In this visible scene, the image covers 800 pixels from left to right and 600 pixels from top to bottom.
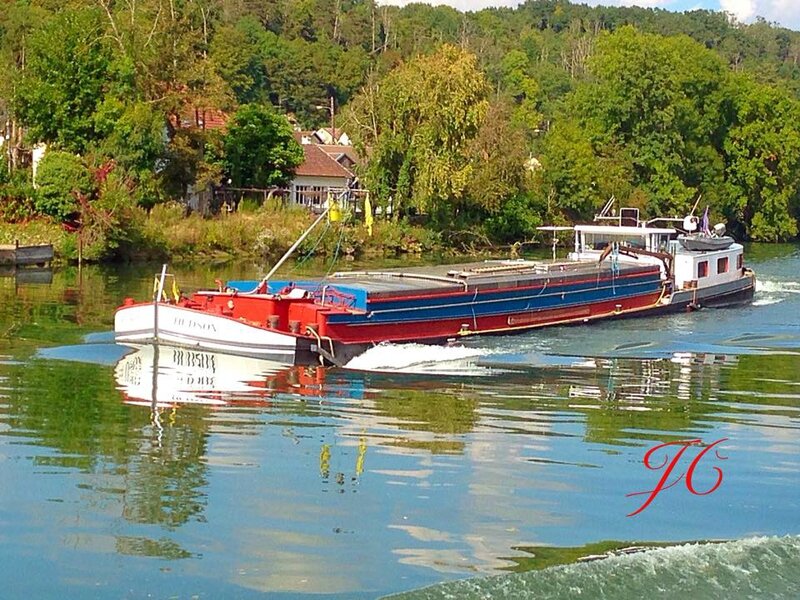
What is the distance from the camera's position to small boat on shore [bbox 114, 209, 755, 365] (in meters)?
26.8

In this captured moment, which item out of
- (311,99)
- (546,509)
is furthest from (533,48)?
(546,509)

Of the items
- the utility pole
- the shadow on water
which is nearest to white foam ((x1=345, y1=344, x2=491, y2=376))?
the shadow on water

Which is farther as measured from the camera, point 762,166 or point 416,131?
point 762,166

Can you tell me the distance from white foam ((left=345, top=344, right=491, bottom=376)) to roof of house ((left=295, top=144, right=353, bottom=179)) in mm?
55246

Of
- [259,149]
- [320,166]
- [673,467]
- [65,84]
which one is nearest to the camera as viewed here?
[673,467]

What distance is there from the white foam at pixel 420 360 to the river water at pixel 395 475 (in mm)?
129

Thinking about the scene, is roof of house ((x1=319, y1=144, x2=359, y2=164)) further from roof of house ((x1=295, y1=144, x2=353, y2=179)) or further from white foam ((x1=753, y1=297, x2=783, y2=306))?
white foam ((x1=753, y1=297, x2=783, y2=306))

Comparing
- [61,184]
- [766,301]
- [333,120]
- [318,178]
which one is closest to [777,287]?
[766,301]

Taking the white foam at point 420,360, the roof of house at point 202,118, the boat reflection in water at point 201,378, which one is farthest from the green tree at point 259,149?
the boat reflection in water at point 201,378

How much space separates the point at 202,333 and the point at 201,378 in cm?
240

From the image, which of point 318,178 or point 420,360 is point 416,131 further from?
point 420,360

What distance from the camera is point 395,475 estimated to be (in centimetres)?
1669

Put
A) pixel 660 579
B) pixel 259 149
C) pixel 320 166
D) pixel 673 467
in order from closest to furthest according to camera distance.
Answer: pixel 660 579 → pixel 673 467 → pixel 259 149 → pixel 320 166

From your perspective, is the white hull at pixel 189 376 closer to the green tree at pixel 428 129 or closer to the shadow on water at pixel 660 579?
the shadow on water at pixel 660 579
